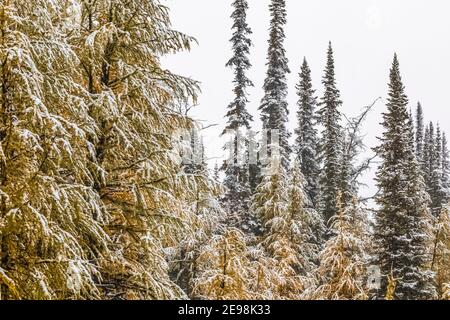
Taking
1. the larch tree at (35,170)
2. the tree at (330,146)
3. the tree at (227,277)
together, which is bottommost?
the tree at (227,277)

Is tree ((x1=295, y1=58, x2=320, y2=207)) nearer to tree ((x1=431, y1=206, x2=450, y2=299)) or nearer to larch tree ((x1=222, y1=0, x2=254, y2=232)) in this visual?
larch tree ((x1=222, y1=0, x2=254, y2=232))

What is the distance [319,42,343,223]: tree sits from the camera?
114 feet

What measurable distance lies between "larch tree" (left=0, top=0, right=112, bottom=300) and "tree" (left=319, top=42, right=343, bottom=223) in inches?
1100

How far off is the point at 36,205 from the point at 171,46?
4.93 m

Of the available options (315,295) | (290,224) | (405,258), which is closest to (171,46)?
(315,295)

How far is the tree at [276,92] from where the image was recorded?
34.2 meters

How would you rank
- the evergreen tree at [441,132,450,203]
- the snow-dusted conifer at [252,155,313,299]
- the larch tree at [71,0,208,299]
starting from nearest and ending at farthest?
the larch tree at [71,0,208,299]
the snow-dusted conifer at [252,155,313,299]
the evergreen tree at [441,132,450,203]

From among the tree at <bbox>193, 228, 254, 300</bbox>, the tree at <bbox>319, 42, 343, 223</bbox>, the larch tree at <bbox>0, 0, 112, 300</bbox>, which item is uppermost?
the tree at <bbox>319, 42, 343, 223</bbox>

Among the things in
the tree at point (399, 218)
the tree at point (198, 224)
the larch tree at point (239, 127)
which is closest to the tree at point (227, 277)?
the tree at point (198, 224)

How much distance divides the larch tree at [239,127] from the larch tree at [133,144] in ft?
67.0

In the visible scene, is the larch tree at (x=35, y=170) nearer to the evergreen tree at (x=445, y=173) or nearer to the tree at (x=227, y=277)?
the tree at (x=227, y=277)

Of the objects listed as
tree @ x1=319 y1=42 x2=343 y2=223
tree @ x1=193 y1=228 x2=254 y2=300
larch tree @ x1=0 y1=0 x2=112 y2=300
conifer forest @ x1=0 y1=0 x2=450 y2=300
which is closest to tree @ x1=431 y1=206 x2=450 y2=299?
conifer forest @ x1=0 y1=0 x2=450 y2=300

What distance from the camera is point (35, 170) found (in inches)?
248
